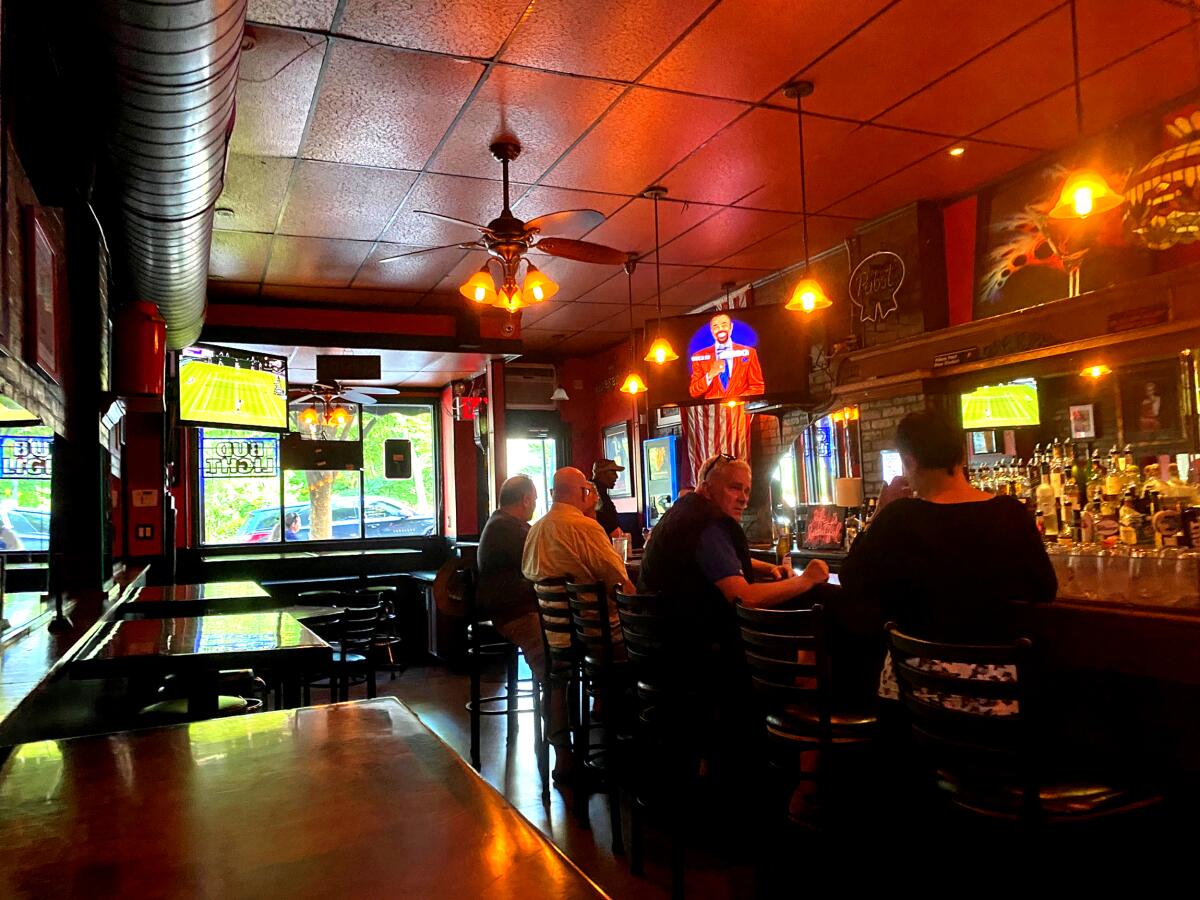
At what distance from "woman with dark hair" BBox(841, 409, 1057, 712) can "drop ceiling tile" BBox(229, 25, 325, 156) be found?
302cm

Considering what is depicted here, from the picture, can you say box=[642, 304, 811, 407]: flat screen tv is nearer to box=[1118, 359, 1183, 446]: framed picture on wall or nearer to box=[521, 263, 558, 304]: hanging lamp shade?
box=[521, 263, 558, 304]: hanging lamp shade

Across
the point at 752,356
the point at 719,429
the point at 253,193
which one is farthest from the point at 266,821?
the point at 719,429

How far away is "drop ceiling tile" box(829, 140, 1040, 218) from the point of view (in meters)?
5.11

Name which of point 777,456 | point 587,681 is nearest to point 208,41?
point 587,681

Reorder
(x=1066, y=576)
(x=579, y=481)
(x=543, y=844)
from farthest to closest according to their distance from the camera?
(x=579, y=481)
(x=1066, y=576)
(x=543, y=844)

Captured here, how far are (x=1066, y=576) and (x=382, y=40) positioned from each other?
11.2 ft

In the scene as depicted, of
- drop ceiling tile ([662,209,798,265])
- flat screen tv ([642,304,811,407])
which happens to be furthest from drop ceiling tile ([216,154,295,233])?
flat screen tv ([642,304,811,407])

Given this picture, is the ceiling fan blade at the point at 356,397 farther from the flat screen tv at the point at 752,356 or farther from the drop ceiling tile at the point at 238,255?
the flat screen tv at the point at 752,356

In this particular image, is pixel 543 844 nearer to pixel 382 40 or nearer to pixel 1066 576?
pixel 1066 576

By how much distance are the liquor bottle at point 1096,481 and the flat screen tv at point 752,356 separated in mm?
2110

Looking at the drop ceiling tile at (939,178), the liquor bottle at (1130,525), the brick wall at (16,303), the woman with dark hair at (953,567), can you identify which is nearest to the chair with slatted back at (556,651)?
the woman with dark hair at (953,567)

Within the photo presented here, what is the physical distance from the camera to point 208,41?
7.16 ft

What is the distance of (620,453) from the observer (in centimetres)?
1007

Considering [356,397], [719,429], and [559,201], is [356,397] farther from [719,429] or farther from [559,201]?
[559,201]
